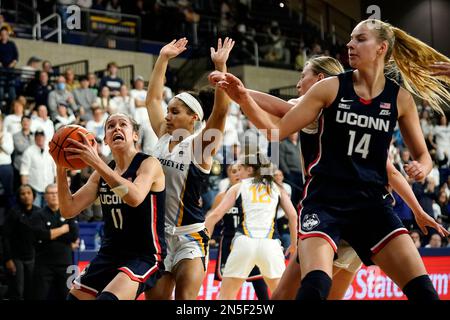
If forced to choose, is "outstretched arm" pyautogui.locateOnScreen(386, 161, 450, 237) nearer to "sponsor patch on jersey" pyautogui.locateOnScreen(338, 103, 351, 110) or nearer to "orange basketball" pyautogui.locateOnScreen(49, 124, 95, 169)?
"sponsor patch on jersey" pyautogui.locateOnScreen(338, 103, 351, 110)

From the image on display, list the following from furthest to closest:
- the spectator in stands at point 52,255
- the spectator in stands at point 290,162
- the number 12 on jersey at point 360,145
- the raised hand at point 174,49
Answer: the spectator in stands at point 290,162 → the spectator in stands at point 52,255 → the raised hand at point 174,49 → the number 12 on jersey at point 360,145

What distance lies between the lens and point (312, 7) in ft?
74.3

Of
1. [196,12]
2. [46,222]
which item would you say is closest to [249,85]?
[196,12]

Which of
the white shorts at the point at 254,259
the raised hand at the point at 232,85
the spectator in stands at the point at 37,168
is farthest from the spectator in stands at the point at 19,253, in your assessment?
the raised hand at the point at 232,85

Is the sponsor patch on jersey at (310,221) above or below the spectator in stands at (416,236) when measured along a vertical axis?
above

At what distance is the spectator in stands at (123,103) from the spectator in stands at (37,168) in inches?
75.0

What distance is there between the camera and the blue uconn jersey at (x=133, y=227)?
4848 millimetres

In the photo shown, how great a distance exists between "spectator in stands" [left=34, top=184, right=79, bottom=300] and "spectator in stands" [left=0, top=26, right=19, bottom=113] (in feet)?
16.8

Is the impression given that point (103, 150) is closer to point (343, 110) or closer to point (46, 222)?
point (46, 222)

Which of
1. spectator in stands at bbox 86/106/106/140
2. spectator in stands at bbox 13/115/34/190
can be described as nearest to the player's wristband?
spectator in stands at bbox 13/115/34/190

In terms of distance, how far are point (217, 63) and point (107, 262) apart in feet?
4.67

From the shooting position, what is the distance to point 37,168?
11562mm

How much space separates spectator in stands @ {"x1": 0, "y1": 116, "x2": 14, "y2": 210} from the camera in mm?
11492

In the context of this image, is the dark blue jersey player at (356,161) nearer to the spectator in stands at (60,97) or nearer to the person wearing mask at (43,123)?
the person wearing mask at (43,123)
